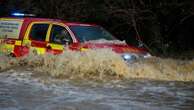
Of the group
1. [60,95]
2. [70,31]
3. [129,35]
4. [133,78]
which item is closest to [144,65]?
[133,78]

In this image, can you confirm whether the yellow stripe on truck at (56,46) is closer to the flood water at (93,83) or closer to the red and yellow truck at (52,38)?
the red and yellow truck at (52,38)

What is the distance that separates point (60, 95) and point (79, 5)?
10058mm

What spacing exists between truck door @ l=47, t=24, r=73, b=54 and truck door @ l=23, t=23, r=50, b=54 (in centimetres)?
20

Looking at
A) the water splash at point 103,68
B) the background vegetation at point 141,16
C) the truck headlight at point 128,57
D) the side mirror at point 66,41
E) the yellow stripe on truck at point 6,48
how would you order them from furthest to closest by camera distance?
the background vegetation at point 141,16, the yellow stripe on truck at point 6,48, the side mirror at point 66,41, the truck headlight at point 128,57, the water splash at point 103,68

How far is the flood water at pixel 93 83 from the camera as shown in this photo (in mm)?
10094

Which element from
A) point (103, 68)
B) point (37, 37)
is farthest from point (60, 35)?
point (103, 68)

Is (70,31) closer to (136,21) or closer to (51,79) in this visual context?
(51,79)

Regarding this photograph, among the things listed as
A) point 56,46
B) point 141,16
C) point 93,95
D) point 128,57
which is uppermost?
point 141,16

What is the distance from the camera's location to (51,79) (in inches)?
507

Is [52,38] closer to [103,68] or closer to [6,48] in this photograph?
[6,48]

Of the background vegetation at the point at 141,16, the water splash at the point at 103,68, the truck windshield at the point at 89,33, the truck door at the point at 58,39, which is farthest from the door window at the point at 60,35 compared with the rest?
the background vegetation at the point at 141,16

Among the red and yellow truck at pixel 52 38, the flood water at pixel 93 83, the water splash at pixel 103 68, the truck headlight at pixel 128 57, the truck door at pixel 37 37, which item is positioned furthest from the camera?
the truck door at pixel 37 37

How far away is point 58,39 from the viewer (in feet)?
47.4

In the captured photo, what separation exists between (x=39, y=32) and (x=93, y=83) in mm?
3354
